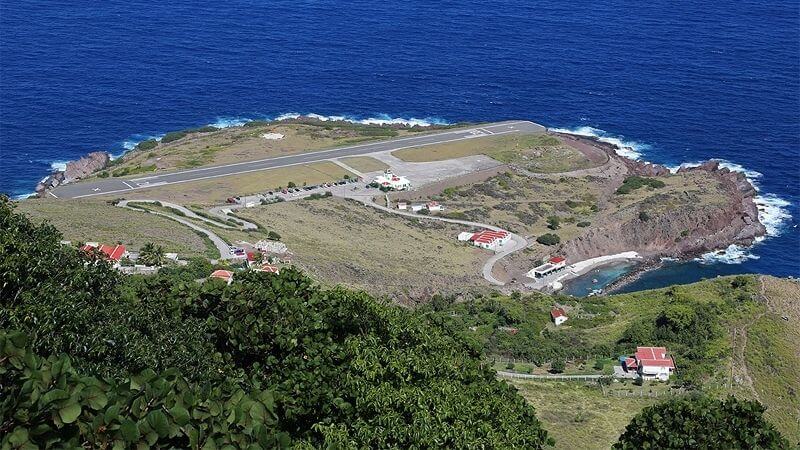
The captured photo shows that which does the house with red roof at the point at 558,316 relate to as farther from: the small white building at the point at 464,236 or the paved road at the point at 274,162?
the paved road at the point at 274,162

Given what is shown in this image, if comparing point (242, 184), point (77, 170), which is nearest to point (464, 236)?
point (242, 184)

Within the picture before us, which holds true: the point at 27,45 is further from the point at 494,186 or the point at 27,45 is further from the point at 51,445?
the point at 51,445

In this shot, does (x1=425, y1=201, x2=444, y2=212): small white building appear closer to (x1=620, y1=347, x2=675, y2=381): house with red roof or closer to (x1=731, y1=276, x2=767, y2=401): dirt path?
(x1=731, y1=276, x2=767, y2=401): dirt path

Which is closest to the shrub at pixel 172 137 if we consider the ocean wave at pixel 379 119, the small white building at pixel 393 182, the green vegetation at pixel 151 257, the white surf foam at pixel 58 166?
the white surf foam at pixel 58 166

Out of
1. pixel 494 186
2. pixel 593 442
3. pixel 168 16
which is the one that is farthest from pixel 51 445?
pixel 168 16

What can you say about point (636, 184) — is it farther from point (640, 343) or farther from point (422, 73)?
point (422, 73)
